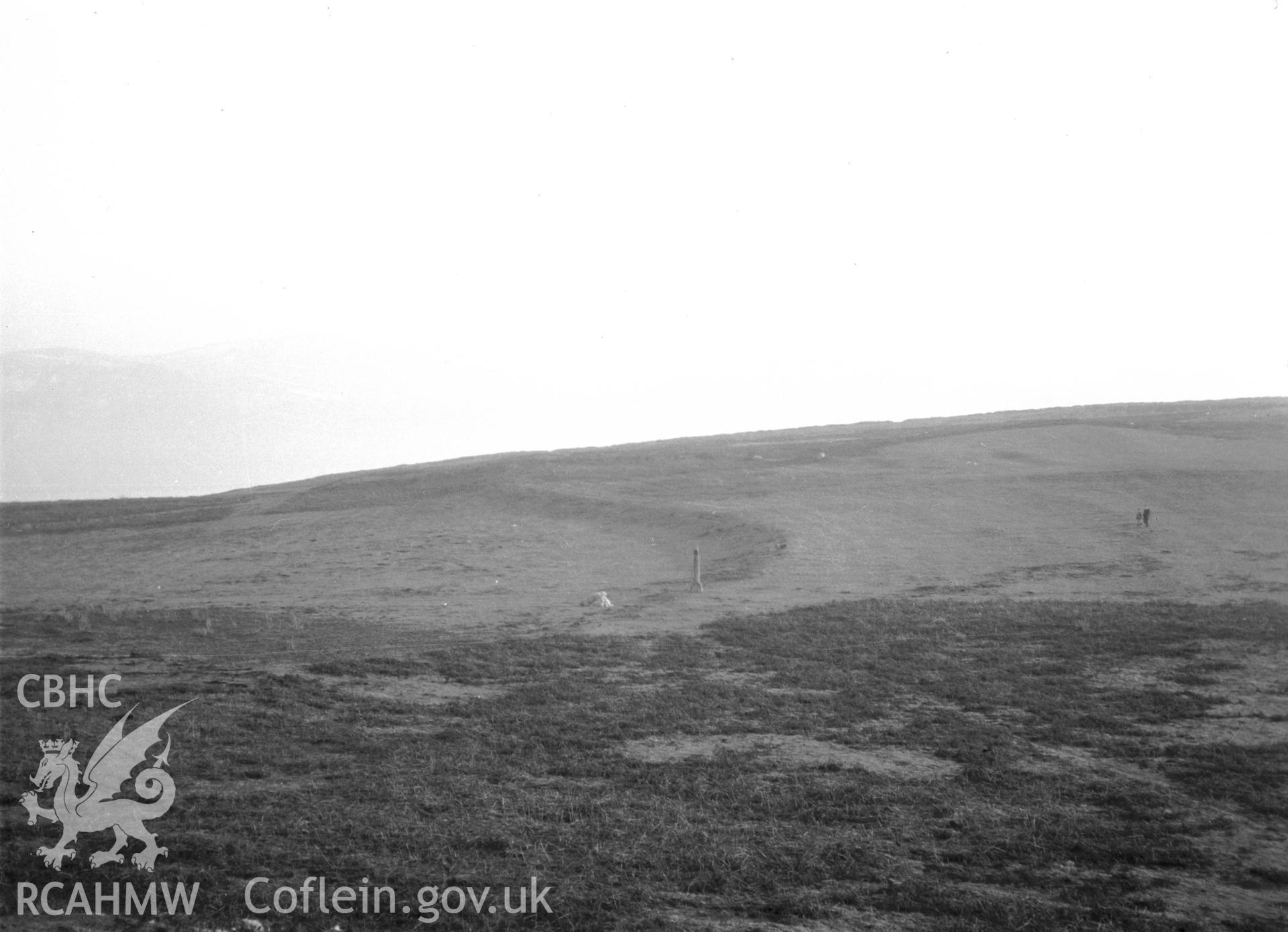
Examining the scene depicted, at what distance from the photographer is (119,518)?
129 feet

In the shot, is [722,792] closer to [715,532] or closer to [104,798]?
[104,798]

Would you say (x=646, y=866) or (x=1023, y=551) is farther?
(x=1023, y=551)

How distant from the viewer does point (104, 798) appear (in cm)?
820

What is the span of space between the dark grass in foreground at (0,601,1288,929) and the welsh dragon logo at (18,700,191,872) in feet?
0.48

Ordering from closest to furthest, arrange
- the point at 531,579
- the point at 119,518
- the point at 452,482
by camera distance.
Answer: the point at 531,579 < the point at 119,518 < the point at 452,482

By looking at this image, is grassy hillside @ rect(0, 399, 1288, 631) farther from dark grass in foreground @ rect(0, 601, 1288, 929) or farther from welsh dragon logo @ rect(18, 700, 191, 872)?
welsh dragon logo @ rect(18, 700, 191, 872)

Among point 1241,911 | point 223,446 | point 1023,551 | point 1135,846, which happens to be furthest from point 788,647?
point 223,446

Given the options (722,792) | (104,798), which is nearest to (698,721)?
(722,792)

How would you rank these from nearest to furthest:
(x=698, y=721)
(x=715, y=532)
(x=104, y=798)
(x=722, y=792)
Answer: (x=104, y=798) < (x=722, y=792) < (x=698, y=721) < (x=715, y=532)

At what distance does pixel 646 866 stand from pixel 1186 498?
3059 cm

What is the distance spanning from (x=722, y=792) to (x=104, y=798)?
18.2ft

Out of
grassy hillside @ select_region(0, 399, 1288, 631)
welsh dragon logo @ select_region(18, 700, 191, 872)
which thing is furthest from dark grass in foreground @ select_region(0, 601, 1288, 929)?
grassy hillside @ select_region(0, 399, 1288, 631)

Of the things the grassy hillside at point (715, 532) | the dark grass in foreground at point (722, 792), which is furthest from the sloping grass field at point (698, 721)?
the grassy hillside at point (715, 532)

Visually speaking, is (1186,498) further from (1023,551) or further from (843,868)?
(843,868)
